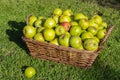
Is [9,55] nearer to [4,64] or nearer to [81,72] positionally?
[4,64]

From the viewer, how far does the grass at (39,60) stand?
5.14 metres

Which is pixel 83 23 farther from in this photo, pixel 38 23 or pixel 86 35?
pixel 38 23

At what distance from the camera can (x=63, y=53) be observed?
5043 mm

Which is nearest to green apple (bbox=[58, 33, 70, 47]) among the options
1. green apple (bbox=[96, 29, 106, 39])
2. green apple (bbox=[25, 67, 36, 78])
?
green apple (bbox=[96, 29, 106, 39])

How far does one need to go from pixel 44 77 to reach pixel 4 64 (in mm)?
908

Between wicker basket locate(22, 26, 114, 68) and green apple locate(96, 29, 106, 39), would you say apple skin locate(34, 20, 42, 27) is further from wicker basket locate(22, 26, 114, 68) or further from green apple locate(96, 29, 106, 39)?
green apple locate(96, 29, 106, 39)

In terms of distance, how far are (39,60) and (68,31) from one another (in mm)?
827

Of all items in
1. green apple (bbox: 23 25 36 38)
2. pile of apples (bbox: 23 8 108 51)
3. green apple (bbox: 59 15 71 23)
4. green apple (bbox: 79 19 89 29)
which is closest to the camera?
pile of apples (bbox: 23 8 108 51)

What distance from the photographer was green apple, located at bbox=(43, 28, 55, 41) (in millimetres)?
5040

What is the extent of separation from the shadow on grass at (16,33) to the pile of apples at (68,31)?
2.43 feet

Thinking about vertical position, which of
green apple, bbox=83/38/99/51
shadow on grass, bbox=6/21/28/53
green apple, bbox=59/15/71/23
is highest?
green apple, bbox=59/15/71/23

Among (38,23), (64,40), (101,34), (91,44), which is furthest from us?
(38,23)

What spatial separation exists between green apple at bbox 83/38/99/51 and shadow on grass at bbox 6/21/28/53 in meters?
1.61

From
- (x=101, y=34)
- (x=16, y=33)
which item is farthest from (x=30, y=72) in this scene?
(x=16, y=33)
